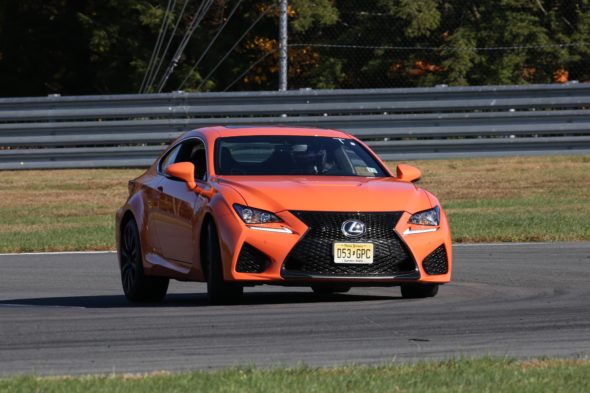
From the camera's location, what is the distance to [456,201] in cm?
2269

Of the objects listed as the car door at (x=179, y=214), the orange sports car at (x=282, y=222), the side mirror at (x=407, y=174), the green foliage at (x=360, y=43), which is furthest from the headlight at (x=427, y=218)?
the green foliage at (x=360, y=43)

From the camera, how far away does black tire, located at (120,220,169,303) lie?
39.2 feet

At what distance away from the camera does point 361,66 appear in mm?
34031

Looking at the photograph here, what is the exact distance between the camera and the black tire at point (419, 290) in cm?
1128

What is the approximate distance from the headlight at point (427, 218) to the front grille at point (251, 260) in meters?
1.13

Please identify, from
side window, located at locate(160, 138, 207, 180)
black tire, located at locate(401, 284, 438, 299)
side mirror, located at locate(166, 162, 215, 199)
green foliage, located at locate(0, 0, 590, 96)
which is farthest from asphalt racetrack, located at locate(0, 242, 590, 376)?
green foliage, located at locate(0, 0, 590, 96)

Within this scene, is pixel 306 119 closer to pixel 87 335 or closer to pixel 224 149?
pixel 224 149

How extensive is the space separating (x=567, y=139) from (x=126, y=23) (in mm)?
14371

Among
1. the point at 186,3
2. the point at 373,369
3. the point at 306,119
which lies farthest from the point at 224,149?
the point at 186,3

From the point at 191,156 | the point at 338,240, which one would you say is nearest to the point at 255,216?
the point at 338,240

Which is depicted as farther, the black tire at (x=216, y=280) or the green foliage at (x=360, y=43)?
the green foliage at (x=360, y=43)

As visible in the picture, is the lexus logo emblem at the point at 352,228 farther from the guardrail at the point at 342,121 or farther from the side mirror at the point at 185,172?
the guardrail at the point at 342,121

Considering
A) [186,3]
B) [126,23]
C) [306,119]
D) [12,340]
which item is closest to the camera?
[12,340]

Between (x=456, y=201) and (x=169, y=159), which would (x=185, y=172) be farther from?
(x=456, y=201)
